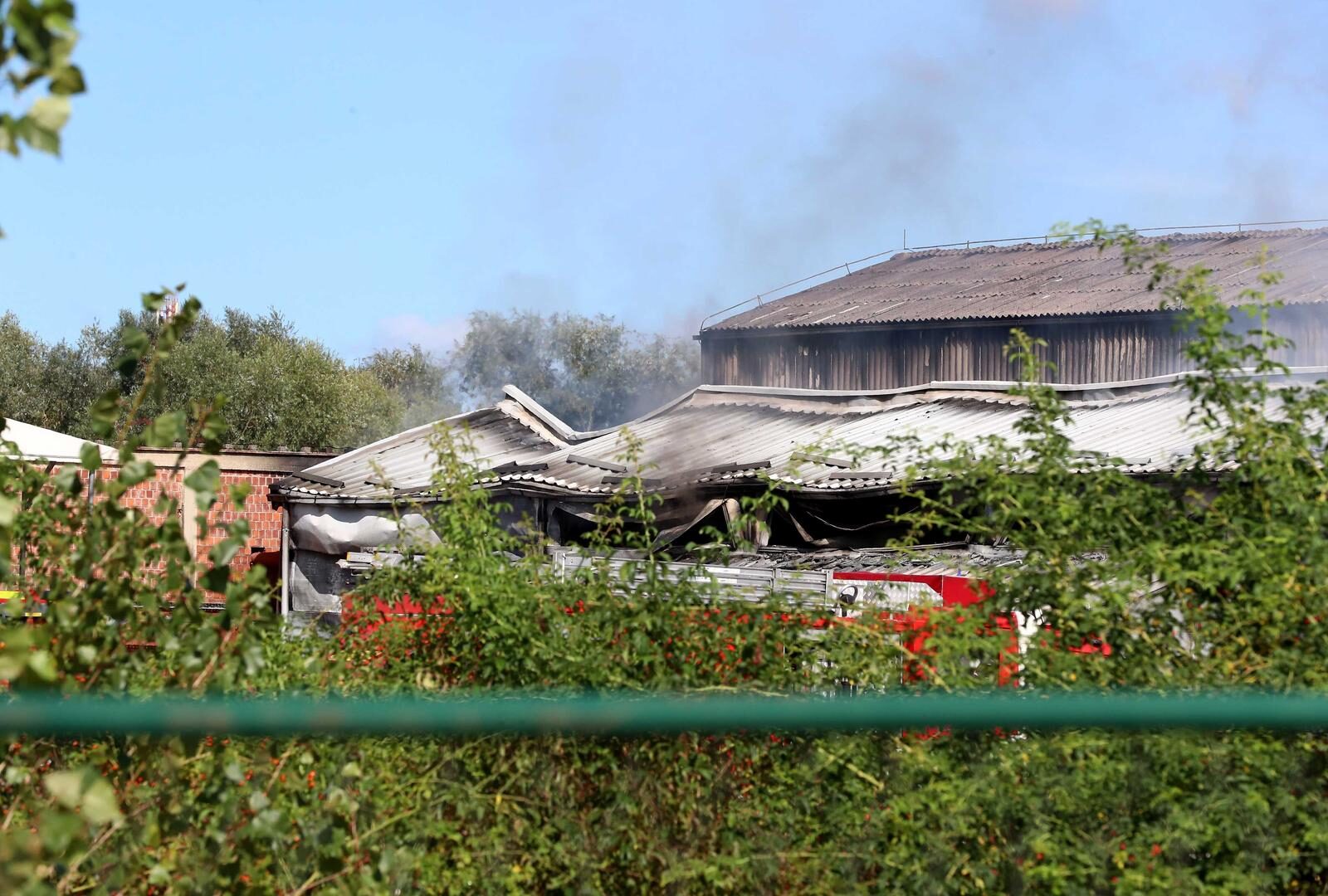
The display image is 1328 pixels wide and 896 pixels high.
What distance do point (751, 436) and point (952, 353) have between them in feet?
33.8

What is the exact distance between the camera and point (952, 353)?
75.6ft

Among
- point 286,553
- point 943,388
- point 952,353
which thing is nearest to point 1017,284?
point 952,353

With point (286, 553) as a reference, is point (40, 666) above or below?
above

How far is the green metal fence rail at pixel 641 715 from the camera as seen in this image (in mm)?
1616

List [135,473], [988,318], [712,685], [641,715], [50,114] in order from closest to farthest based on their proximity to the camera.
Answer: [50,114] < [641,715] < [135,473] < [712,685] < [988,318]

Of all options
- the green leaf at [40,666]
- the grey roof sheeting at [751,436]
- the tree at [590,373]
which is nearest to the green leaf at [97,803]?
the green leaf at [40,666]

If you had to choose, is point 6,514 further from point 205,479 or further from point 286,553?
point 286,553

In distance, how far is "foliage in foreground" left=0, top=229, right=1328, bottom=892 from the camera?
6.97 feet

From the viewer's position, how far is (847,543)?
35.5 feet

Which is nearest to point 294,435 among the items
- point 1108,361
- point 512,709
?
point 1108,361

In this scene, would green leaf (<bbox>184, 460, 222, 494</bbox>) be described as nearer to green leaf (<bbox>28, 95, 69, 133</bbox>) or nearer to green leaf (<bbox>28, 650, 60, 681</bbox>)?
green leaf (<bbox>28, 650, 60, 681</bbox>)

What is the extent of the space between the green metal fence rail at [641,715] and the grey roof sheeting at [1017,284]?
723 inches

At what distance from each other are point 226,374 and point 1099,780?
35360 millimetres

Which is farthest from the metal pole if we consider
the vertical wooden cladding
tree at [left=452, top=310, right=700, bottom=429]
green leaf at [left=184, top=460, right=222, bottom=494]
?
tree at [left=452, top=310, right=700, bottom=429]
